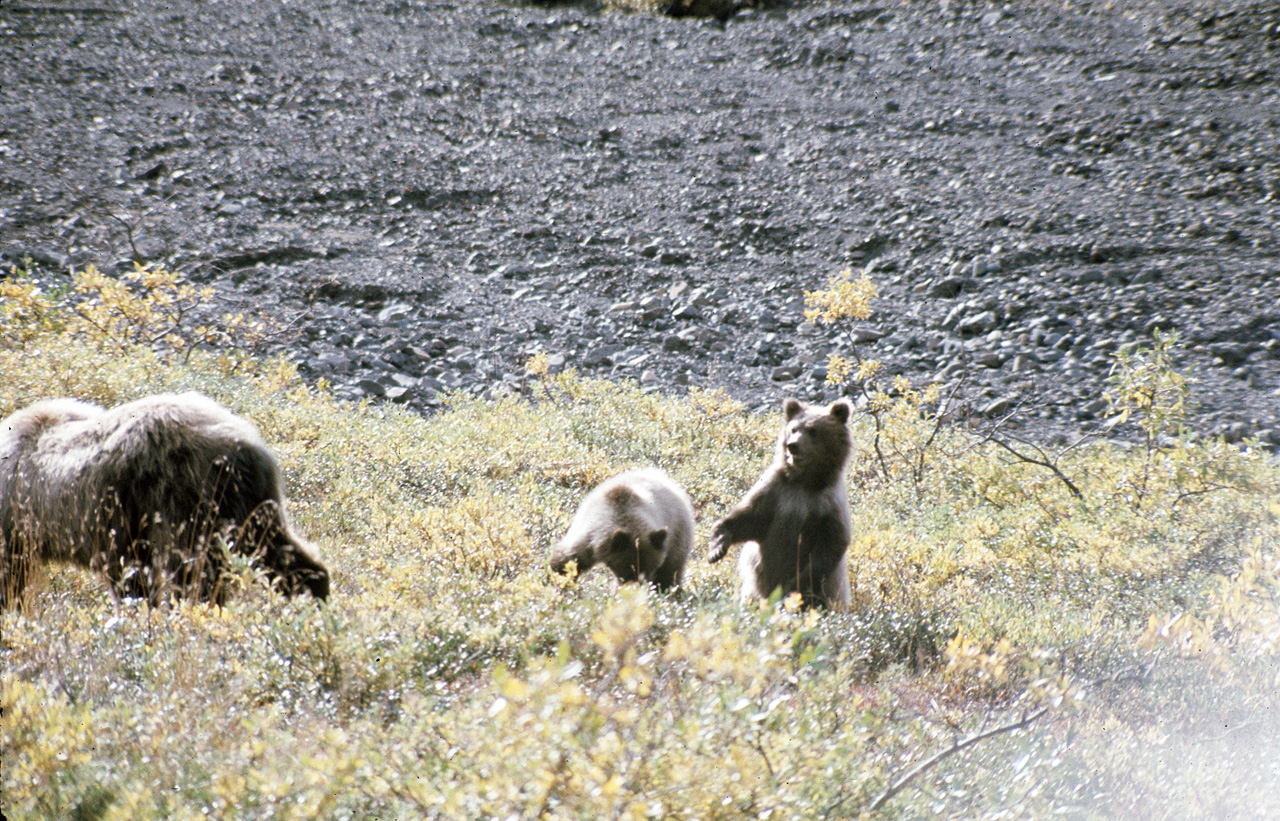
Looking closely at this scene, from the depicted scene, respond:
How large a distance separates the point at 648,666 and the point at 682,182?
17.6m

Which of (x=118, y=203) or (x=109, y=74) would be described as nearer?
(x=118, y=203)

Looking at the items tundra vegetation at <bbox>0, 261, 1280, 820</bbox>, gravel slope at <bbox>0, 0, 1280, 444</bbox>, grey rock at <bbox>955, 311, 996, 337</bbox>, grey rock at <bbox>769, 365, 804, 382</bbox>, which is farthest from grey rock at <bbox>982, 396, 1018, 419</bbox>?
tundra vegetation at <bbox>0, 261, 1280, 820</bbox>

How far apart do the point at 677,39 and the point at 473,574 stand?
23.3 meters

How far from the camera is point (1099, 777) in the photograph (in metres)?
2.64

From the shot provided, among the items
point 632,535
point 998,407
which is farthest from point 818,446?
point 998,407

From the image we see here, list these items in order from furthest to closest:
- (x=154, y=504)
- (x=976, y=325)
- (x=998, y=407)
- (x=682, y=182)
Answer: (x=682, y=182) < (x=976, y=325) < (x=998, y=407) < (x=154, y=504)

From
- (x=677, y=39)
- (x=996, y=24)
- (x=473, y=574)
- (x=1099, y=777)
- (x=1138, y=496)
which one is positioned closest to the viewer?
(x=1099, y=777)

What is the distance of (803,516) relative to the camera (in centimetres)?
479

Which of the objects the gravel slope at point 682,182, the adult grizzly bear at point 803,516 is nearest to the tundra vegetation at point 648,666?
the adult grizzly bear at point 803,516

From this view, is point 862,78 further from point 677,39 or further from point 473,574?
point 473,574

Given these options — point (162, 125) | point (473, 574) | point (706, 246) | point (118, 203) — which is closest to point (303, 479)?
point (473, 574)

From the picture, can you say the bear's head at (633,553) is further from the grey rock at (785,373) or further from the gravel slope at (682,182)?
the grey rock at (785,373)

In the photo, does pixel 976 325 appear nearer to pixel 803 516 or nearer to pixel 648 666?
pixel 803 516

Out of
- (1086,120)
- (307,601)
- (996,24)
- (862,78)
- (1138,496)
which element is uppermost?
(996,24)
